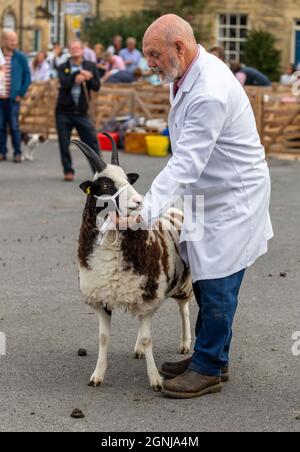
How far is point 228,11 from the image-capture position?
41375 millimetres

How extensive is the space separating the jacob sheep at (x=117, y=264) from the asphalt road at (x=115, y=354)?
0.35 metres

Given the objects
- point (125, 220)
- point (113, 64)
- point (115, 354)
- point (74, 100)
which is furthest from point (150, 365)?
point (113, 64)

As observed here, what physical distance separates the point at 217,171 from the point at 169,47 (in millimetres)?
760

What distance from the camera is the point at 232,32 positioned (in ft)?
138

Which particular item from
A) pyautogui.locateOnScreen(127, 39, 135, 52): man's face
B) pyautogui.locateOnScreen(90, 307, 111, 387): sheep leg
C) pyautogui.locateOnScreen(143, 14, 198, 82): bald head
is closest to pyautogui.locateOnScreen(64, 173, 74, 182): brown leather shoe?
pyautogui.locateOnScreen(90, 307, 111, 387): sheep leg

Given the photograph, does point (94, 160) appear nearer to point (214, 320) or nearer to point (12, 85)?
point (214, 320)

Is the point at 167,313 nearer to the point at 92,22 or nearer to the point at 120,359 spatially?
the point at 120,359

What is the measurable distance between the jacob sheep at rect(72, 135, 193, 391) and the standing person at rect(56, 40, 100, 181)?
9.58m

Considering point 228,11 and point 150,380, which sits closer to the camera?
point 150,380

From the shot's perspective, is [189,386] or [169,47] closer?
[169,47]

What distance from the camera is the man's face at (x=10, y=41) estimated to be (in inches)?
746

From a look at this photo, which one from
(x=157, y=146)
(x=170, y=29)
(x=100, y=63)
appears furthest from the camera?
(x=100, y=63)
